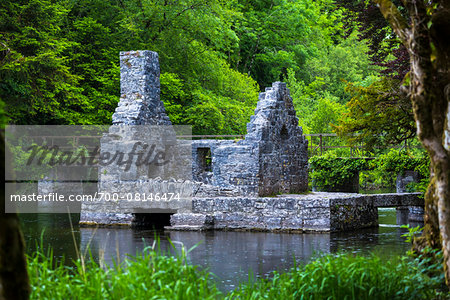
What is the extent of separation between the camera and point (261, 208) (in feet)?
58.3

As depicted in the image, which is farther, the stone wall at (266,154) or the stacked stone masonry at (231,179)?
the stone wall at (266,154)

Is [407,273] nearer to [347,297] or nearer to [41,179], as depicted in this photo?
[347,297]

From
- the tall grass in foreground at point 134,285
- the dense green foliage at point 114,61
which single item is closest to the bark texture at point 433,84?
the tall grass in foreground at point 134,285

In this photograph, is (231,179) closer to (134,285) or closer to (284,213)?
(284,213)

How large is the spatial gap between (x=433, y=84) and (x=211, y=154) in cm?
1382

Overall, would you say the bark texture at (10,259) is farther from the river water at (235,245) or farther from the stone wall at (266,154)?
the stone wall at (266,154)

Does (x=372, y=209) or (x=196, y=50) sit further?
(x=196, y=50)

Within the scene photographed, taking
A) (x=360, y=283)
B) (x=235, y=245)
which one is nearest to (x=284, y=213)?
(x=235, y=245)

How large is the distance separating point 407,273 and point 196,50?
27759 mm

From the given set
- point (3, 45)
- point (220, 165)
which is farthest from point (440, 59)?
point (3, 45)

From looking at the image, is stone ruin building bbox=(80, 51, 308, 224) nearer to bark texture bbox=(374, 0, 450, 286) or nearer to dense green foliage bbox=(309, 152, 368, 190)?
dense green foliage bbox=(309, 152, 368, 190)

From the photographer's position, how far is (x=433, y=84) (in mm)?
7000

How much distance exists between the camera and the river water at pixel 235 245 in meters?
11.7

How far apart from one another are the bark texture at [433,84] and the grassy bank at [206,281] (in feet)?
2.01
